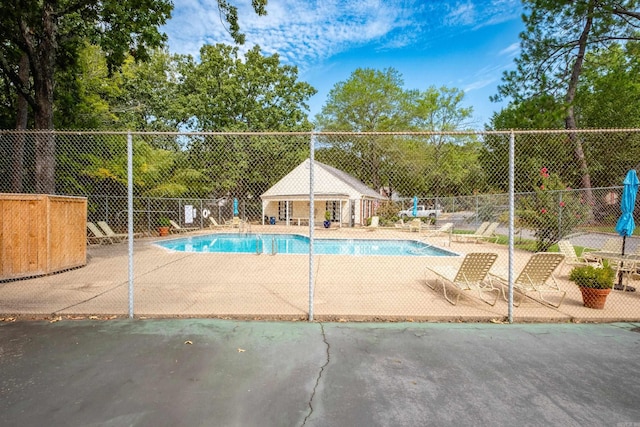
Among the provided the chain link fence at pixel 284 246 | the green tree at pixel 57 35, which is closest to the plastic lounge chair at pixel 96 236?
the chain link fence at pixel 284 246

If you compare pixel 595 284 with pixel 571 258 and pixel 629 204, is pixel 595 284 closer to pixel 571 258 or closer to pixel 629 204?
pixel 629 204

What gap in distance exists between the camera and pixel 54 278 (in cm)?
741

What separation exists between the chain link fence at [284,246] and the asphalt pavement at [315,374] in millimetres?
582

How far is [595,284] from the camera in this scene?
5160mm

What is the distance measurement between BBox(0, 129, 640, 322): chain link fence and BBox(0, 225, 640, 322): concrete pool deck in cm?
3

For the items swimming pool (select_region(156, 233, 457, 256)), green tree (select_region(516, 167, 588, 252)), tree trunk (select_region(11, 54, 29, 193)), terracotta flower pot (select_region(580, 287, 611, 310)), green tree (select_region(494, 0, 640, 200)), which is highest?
Answer: green tree (select_region(494, 0, 640, 200))

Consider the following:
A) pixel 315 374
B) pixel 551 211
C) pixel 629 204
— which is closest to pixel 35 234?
pixel 315 374

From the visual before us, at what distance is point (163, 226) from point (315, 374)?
18217 millimetres

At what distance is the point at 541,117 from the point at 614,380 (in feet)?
66.1

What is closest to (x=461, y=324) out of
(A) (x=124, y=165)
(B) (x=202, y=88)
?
(A) (x=124, y=165)

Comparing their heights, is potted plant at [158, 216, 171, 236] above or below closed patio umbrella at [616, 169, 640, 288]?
below

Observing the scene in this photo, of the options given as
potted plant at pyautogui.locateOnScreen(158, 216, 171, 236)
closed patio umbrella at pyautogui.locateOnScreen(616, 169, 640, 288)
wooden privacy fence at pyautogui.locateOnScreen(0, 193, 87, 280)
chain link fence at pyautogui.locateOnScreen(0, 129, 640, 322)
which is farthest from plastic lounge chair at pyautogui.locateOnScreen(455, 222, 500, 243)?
potted plant at pyautogui.locateOnScreen(158, 216, 171, 236)

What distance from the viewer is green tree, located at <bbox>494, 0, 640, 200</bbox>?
1718cm

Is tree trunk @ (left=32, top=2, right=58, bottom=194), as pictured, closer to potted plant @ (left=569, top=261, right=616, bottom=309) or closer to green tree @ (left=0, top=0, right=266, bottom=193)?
green tree @ (left=0, top=0, right=266, bottom=193)
